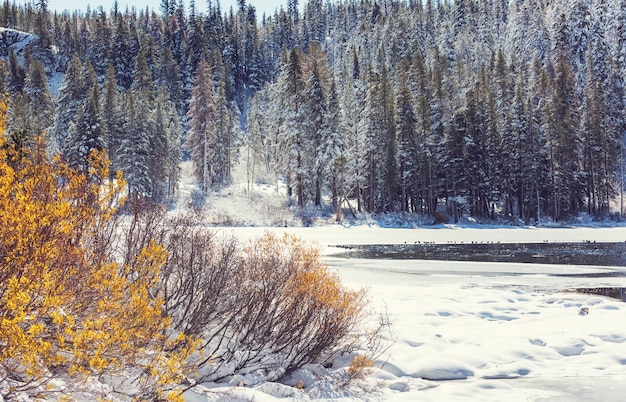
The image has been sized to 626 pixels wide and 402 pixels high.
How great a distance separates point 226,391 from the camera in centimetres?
653

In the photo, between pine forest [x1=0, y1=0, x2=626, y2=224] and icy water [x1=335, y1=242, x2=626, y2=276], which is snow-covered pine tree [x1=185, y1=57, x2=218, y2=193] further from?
icy water [x1=335, y1=242, x2=626, y2=276]

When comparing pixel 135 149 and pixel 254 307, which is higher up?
pixel 135 149

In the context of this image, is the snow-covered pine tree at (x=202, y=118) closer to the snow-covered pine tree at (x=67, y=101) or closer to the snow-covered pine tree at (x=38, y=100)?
the snow-covered pine tree at (x=38, y=100)

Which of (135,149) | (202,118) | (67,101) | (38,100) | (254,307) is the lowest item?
(254,307)

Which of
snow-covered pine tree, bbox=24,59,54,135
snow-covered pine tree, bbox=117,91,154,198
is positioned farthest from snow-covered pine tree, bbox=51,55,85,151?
snow-covered pine tree, bbox=117,91,154,198

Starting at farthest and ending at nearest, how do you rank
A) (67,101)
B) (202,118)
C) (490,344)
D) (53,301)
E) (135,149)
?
(67,101) → (202,118) → (135,149) → (490,344) → (53,301)

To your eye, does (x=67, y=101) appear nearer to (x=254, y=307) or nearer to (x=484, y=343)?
(x=254, y=307)

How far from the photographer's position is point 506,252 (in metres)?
26.2

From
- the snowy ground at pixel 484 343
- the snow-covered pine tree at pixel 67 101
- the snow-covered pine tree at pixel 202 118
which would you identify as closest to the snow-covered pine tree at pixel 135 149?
the snow-covered pine tree at pixel 202 118

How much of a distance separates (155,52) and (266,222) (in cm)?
5777

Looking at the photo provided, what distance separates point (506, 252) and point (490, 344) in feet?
58.8

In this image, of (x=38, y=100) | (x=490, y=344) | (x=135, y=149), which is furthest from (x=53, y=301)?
(x=38, y=100)

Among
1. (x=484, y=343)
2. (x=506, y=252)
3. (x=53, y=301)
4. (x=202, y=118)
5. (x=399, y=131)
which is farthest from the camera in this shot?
(x=202, y=118)

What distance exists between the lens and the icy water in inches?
889
